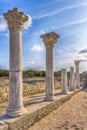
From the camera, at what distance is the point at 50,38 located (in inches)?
464

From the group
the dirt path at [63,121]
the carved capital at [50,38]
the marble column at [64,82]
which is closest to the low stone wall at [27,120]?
the dirt path at [63,121]

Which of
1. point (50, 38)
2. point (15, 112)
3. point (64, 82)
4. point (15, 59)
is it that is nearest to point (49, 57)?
point (50, 38)

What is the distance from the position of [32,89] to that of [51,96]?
5720 mm

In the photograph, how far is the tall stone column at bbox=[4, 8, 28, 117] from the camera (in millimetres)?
7484

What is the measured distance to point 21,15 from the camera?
7.61m

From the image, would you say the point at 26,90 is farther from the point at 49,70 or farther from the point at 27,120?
the point at 27,120

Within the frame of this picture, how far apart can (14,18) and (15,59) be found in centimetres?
161

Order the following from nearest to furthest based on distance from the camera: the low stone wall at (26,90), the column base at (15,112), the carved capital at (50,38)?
the column base at (15,112) → the carved capital at (50,38) → the low stone wall at (26,90)

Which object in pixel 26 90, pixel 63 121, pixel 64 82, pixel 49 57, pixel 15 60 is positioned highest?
pixel 49 57

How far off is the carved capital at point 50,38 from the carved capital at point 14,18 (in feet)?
13.4

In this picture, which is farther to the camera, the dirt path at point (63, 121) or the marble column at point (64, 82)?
the marble column at point (64, 82)

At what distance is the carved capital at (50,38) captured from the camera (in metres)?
11.7

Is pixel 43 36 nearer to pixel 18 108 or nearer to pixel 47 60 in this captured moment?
pixel 47 60

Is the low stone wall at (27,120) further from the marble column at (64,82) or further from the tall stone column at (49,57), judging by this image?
the marble column at (64,82)
